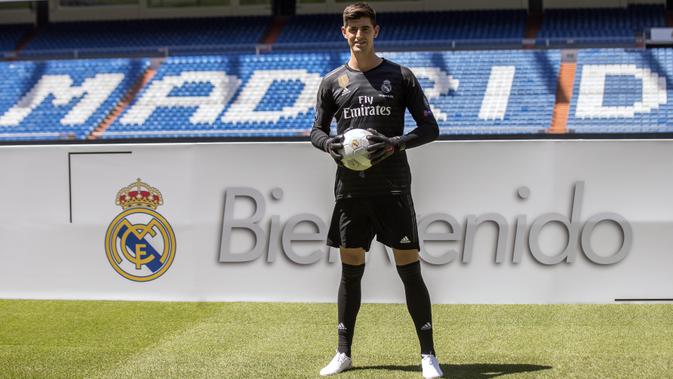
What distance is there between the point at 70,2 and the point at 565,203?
19120 mm

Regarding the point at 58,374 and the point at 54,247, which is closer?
the point at 58,374

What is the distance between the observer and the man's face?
15.0 feet

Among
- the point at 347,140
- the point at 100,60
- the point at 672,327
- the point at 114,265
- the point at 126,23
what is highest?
the point at 126,23

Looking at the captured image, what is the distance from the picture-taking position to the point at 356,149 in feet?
14.6

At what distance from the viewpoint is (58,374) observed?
16.2ft

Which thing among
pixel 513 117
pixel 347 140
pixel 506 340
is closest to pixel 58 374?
pixel 347 140

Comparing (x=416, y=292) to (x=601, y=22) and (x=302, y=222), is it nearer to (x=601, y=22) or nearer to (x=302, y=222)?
(x=302, y=222)

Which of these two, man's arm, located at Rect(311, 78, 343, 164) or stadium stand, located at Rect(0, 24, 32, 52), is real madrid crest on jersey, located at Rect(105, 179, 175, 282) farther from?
stadium stand, located at Rect(0, 24, 32, 52)

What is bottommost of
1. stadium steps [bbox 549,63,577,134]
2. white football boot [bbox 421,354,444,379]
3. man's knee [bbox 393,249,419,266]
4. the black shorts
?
white football boot [bbox 421,354,444,379]

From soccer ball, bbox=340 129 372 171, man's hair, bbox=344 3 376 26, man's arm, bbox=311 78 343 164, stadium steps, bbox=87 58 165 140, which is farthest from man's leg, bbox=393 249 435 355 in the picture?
stadium steps, bbox=87 58 165 140

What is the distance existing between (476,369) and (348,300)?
0.72m

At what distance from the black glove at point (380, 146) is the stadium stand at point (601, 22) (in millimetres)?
15470

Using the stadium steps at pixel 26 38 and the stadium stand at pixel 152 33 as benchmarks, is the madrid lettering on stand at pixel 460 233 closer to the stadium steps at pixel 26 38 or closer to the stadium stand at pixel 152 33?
the stadium stand at pixel 152 33

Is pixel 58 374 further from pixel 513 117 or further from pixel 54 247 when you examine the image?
pixel 513 117
